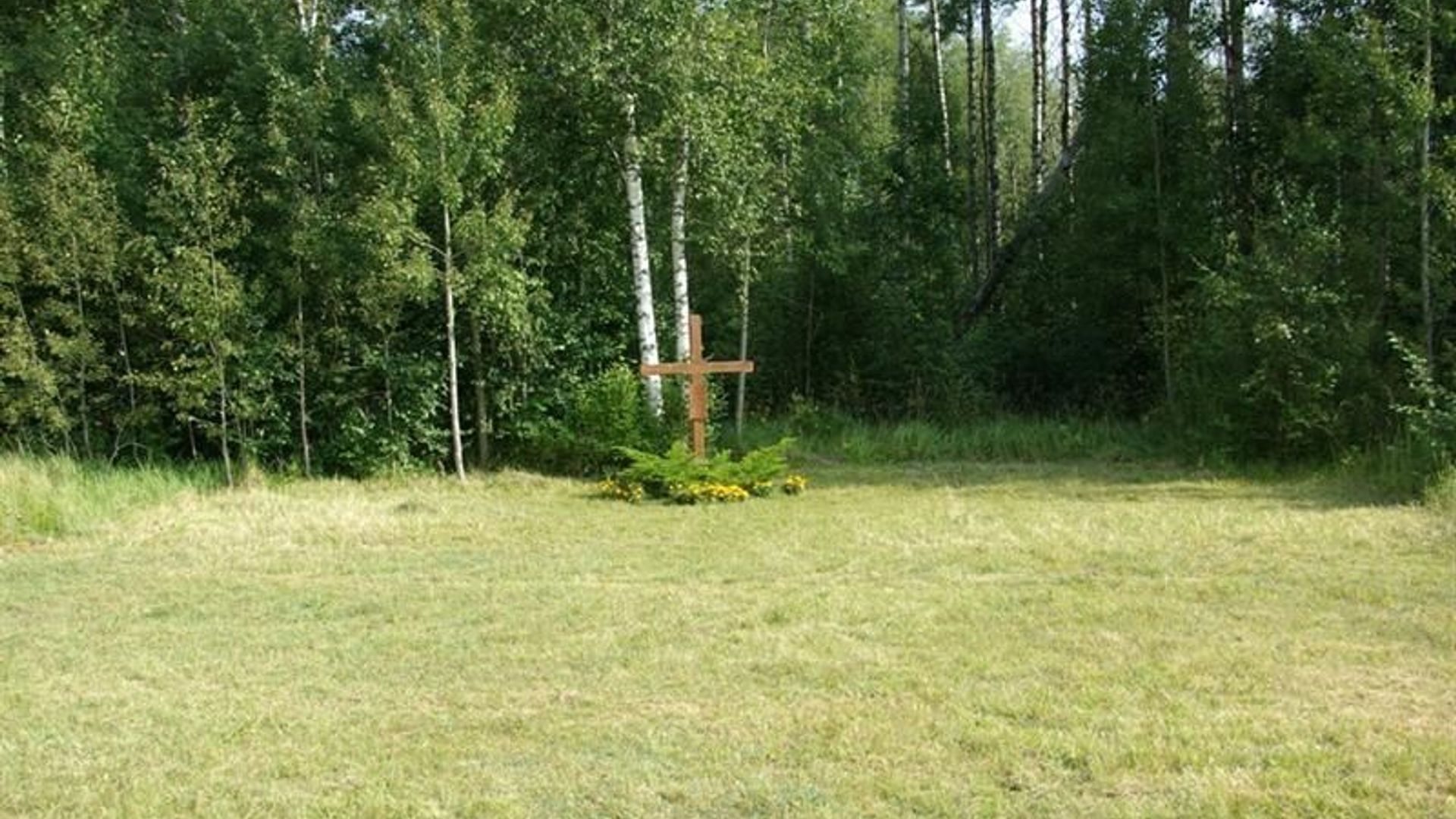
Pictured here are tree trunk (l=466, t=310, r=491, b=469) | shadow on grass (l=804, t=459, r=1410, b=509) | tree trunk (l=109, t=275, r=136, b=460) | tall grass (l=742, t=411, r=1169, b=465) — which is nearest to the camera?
shadow on grass (l=804, t=459, r=1410, b=509)

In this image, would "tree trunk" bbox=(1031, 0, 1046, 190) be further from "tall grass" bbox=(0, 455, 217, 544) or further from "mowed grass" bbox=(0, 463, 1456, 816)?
"tall grass" bbox=(0, 455, 217, 544)

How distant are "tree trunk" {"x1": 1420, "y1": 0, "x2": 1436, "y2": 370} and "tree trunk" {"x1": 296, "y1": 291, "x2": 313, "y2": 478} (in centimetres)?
1178

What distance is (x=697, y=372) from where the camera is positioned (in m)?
13.7

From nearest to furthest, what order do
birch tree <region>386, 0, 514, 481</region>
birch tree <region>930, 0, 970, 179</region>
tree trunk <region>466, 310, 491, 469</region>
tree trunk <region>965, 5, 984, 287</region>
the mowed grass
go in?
the mowed grass
birch tree <region>386, 0, 514, 481</region>
tree trunk <region>466, 310, 491, 469</region>
tree trunk <region>965, 5, 984, 287</region>
birch tree <region>930, 0, 970, 179</region>

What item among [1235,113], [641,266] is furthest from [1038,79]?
[641,266]

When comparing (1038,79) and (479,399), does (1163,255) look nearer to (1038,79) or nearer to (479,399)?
(1038,79)

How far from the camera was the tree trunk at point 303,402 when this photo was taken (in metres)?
13.8

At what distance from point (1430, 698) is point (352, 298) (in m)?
11.7

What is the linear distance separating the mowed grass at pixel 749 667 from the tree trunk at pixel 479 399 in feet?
13.9

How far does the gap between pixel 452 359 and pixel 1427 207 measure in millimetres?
10362

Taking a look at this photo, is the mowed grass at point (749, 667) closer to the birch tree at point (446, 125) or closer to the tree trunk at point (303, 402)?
the tree trunk at point (303, 402)

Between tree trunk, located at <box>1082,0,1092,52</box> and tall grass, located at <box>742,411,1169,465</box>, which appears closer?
tall grass, located at <box>742,411,1169,465</box>

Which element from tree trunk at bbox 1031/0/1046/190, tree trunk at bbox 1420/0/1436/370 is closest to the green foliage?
tree trunk at bbox 1420/0/1436/370

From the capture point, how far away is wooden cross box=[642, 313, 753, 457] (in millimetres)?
13516
